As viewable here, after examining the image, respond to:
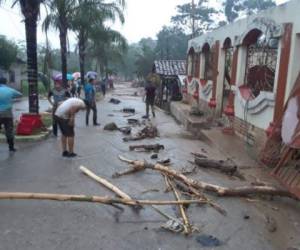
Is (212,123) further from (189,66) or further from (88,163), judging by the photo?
(189,66)

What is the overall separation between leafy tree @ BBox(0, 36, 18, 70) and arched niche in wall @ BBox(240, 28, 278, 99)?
2374 centimetres

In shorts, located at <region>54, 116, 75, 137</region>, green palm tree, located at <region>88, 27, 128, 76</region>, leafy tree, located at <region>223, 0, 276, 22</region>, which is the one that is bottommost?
shorts, located at <region>54, 116, 75, 137</region>

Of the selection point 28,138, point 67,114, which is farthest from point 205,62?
point 67,114

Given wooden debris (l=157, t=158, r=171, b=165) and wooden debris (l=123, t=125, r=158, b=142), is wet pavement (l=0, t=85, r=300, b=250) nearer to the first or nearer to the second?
wooden debris (l=157, t=158, r=171, b=165)

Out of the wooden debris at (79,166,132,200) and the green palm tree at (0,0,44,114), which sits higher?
the green palm tree at (0,0,44,114)

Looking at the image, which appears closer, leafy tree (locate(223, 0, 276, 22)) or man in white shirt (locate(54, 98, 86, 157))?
man in white shirt (locate(54, 98, 86, 157))

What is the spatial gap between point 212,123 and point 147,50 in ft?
126

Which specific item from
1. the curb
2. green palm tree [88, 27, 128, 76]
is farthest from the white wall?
green palm tree [88, 27, 128, 76]

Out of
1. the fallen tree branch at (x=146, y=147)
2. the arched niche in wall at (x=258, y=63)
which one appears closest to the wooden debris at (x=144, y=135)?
the fallen tree branch at (x=146, y=147)

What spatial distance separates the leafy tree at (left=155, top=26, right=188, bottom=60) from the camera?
167ft

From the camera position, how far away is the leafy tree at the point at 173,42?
5091 centimetres

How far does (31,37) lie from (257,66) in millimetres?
6521

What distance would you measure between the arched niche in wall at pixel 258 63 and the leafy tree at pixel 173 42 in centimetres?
4026

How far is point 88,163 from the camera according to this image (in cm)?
781
